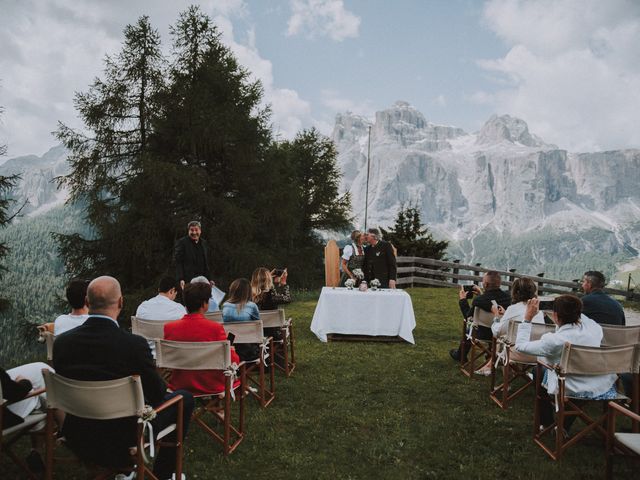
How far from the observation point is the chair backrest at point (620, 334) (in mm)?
4852

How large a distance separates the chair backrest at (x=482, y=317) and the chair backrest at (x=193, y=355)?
364cm

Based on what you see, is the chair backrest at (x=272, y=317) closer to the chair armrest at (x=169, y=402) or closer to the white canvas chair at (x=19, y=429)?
the chair armrest at (x=169, y=402)

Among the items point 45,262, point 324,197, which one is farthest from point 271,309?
point 45,262

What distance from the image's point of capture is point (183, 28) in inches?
687

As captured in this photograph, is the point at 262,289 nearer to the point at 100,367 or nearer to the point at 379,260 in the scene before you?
the point at 100,367

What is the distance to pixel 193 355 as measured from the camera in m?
3.78

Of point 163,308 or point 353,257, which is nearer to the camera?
point 163,308

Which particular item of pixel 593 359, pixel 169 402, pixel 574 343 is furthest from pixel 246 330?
pixel 593 359

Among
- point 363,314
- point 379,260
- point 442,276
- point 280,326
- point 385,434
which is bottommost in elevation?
point 385,434

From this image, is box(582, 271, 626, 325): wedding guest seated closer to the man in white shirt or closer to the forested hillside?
the man in white shirt

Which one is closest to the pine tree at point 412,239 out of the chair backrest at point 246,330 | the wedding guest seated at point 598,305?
the wedding guest seated at point 598,305

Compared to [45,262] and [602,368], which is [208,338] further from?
[45,262]

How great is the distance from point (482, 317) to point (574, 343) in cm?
230

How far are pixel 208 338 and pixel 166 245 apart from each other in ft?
43.5
